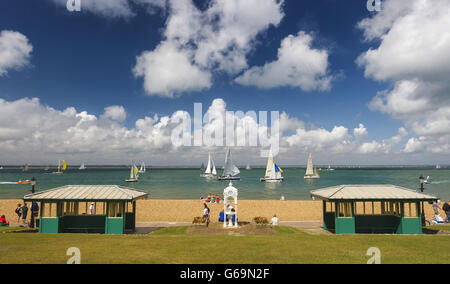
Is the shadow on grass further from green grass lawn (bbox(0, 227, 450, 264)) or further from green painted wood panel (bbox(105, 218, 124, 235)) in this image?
green grass lawn (bbox(0, 227, 450, 264))

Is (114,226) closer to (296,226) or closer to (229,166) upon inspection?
(296,226)

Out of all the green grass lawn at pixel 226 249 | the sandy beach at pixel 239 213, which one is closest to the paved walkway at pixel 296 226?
the sandy beach at pixel 239 213

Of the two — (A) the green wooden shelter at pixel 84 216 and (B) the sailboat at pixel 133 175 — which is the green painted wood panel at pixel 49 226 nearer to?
(A) the green wooden shelter at pixel 84 216

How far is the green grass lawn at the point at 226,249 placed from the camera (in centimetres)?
1025

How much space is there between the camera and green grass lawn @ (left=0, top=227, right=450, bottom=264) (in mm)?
10250

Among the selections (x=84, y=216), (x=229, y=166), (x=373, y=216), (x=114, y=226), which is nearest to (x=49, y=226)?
(x=84, y=216)

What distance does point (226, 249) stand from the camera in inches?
470

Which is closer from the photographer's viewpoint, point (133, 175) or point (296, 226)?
point (296, 226)

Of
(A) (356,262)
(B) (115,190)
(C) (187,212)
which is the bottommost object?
(C) (187,212)

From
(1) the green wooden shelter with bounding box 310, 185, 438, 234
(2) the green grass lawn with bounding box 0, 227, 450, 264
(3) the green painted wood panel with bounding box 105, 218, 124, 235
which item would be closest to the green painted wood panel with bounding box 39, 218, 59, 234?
(2) the green grass lawn with bounding box 0, 227, 450, 264
